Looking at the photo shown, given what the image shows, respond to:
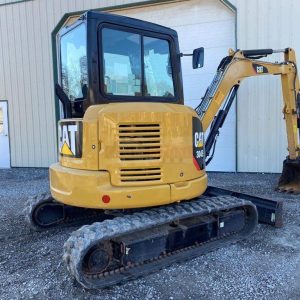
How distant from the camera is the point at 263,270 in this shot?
3.63 meters

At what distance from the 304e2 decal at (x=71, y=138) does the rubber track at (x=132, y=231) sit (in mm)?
809

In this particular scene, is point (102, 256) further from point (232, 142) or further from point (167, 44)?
point (232, 142)

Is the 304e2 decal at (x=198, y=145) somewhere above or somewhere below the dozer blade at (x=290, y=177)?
above

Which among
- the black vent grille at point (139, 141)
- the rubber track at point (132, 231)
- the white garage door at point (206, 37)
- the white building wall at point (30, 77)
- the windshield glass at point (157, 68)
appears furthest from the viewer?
the white building wall at point (30, 77)

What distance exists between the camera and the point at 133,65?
3.85 metres

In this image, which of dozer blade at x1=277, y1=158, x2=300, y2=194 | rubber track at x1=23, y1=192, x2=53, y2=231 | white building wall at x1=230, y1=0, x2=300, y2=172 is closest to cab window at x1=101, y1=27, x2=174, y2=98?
rubber track at x1=23, y1=192, x2=53, y2=231

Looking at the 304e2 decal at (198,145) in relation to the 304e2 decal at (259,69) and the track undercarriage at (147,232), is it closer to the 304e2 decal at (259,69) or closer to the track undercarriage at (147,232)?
the track undercarriage at (147,232)

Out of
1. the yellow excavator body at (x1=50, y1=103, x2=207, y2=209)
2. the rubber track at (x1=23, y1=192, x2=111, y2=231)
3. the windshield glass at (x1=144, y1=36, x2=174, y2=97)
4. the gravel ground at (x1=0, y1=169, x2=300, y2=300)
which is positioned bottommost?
the gravel ground at (x1=0, y1=169, x2=300, y2=300)

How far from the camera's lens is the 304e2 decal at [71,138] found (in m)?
3.66

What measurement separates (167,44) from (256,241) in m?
2.61

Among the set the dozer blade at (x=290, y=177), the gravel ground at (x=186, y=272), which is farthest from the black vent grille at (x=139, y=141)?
the dozer blade at (x=290, y=177)

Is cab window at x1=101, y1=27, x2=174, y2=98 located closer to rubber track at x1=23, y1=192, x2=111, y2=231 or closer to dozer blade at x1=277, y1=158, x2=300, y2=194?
rubber track at x1=23, y1=192, x2=111, y2=231

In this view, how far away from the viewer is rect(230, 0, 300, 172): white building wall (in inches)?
318

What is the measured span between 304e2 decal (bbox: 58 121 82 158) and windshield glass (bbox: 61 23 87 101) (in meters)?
0.37
